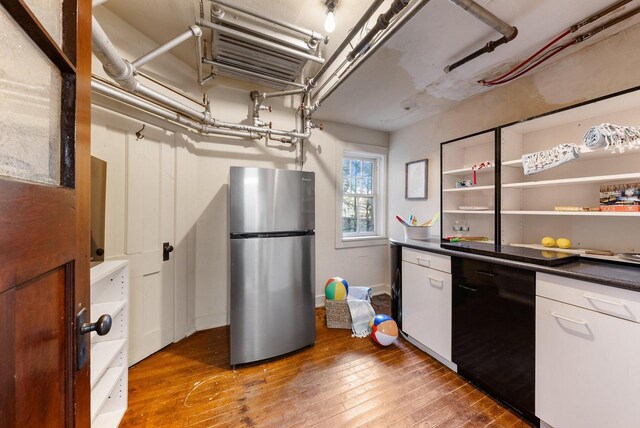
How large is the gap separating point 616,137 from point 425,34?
4.26 ft

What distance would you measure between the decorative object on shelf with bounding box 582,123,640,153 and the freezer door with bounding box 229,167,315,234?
1.90 meters

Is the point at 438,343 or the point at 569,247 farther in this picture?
the point at 438,343

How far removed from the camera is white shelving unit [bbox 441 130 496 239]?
2.34m

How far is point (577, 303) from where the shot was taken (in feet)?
4.06

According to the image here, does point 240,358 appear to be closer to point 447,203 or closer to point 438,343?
point 438,343

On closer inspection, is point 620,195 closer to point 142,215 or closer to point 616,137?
point 616,137

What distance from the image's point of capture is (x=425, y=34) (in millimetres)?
1606

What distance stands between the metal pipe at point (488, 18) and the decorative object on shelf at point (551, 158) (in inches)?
31.2

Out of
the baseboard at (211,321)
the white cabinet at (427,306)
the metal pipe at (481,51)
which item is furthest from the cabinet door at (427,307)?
the baseboard at (211,321)

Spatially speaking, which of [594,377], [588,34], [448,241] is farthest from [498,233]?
[588,34]

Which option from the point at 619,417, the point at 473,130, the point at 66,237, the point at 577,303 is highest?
the point at 473,130

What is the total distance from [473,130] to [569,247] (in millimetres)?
1330

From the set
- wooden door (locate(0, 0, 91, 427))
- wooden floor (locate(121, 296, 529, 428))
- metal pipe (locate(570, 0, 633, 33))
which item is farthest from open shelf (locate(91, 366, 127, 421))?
metal pipe (locate(570, 0, 633, 33))

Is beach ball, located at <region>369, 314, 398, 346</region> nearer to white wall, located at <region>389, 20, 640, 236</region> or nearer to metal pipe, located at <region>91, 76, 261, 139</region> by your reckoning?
white wall, located at <region>389, 20, 640, 236</region>
